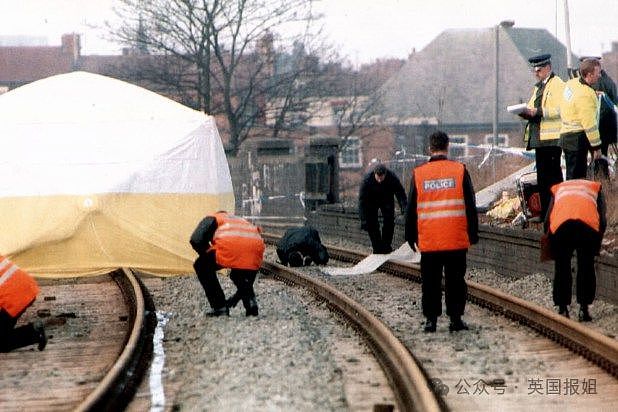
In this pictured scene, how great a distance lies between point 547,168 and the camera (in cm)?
1495

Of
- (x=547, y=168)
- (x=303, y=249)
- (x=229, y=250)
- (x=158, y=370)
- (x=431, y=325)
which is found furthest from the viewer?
(x=303, y=249)

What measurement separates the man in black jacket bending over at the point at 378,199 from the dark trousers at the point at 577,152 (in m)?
4.10

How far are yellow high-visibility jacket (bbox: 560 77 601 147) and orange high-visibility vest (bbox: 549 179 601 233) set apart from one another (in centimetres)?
204

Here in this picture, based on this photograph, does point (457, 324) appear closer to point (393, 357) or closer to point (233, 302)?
point (393, 357)

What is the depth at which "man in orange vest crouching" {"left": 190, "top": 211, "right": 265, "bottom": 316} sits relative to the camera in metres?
11.9

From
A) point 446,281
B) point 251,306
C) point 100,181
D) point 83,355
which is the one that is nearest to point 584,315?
point 446,281

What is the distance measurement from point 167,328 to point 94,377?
269 cm

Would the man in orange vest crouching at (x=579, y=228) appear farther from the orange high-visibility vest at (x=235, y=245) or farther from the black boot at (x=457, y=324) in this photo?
the orange high-visibility vest at (x=235, y=245)

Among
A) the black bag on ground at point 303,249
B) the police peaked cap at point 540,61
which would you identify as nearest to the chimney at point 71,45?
the black bag on ground at point 303,249

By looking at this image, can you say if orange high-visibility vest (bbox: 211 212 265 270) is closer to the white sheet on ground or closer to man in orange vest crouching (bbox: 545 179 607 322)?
man in orange vest crouching (bbox: 545 179 607 322)

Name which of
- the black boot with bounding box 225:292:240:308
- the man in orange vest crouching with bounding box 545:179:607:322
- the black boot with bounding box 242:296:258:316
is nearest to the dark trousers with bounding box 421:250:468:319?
the man in orange vest crouching with bounding box 545:179:607:322

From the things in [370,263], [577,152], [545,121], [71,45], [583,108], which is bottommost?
[370,263]

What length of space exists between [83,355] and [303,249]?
27.6 ft

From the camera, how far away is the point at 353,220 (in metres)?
24.4
